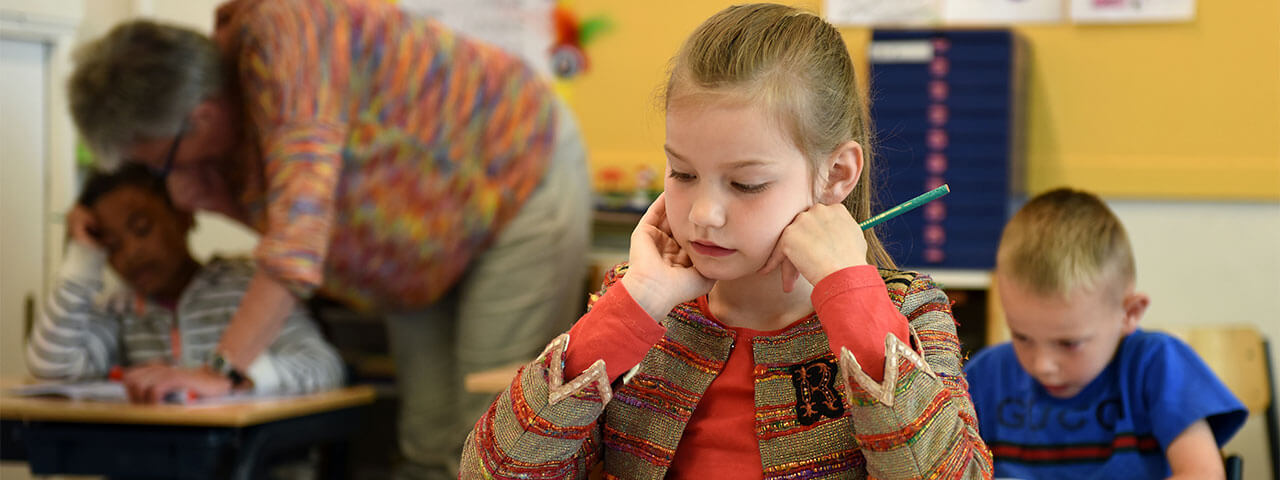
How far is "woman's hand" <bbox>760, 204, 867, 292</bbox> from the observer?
1.07 meters

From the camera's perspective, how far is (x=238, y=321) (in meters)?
2.47

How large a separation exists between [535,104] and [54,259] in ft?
5.35

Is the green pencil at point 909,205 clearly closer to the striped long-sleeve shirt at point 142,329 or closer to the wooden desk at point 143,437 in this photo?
the wooden desk at point 143,437

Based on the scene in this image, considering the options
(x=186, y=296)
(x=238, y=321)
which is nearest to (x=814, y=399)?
(x=238, y=321)

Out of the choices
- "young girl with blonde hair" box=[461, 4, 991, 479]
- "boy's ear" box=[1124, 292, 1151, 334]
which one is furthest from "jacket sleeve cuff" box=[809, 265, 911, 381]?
"boy's ear" box=[1124, 292, 1151, 334]

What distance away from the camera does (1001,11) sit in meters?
3.04

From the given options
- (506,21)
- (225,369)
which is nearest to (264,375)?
(225,369)

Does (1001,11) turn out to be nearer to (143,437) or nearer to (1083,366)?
(1083,366)

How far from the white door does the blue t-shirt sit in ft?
8.85

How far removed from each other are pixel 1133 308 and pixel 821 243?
959 mm

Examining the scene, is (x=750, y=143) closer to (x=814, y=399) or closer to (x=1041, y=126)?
(x=814, y=399)

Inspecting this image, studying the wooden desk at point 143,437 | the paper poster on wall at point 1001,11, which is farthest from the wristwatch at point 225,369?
the paper poster on wall at point 1001,11

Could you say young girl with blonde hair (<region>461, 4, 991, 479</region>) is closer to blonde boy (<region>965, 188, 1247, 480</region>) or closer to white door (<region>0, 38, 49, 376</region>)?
blonde boy (<region>965, 188, 1247, 480</region>)

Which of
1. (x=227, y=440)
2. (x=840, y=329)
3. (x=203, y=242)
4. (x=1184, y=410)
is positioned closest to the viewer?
(x=840, y=329)
